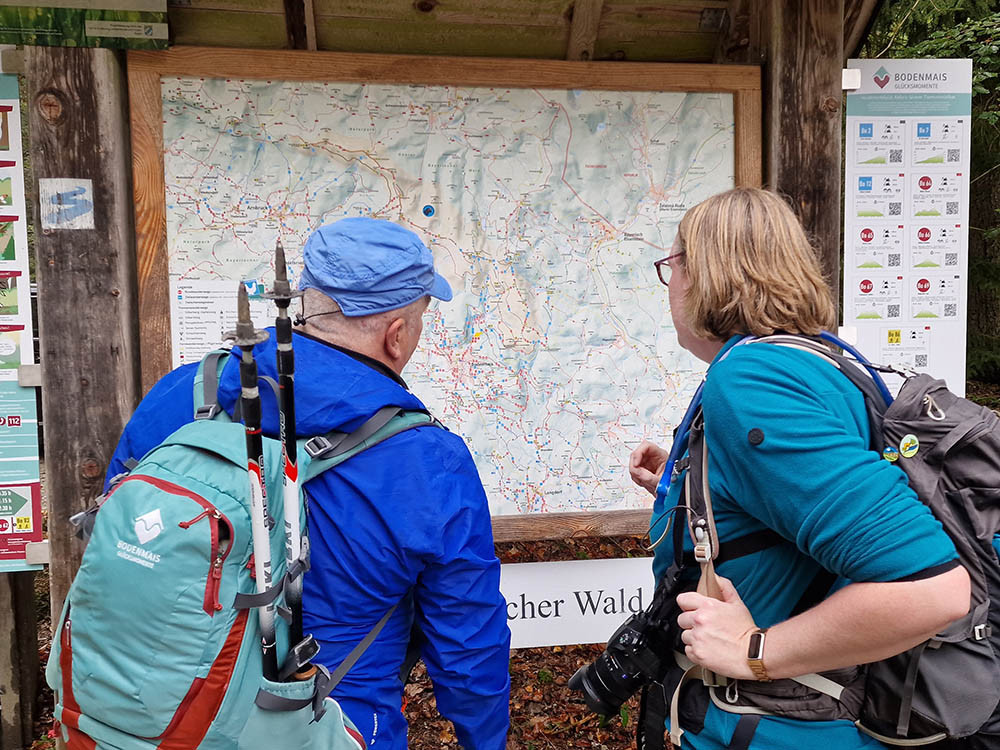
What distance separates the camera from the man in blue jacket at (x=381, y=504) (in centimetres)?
162

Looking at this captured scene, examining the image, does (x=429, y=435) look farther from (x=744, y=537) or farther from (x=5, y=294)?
(x=5, y=294)

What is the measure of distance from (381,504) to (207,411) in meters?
0.39

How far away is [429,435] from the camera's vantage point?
1.70 metres

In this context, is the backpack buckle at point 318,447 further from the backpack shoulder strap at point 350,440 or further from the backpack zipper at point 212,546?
the backpack zipper at point 212,546

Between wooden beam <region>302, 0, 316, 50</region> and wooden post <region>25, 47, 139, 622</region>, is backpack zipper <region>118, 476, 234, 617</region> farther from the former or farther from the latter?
wooden beam <region>302, 0, 316, 50</region>

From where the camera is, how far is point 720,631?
144 cm

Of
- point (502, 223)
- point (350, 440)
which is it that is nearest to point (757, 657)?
point (350, 440)

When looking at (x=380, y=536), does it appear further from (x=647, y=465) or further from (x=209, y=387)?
(x=647, y=465)

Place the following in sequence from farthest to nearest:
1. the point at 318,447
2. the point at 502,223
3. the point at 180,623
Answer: the point at 502,223, the point at 318,447, the point at 180,623

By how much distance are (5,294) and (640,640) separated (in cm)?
247

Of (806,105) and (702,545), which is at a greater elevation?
(806,105)

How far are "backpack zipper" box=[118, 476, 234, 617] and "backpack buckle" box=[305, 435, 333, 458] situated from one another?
0.78ft

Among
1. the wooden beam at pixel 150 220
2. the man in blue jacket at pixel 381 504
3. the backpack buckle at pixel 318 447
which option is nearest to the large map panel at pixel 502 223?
the wooden beam at pixel 150 220

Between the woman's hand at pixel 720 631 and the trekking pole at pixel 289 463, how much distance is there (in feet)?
2.19
